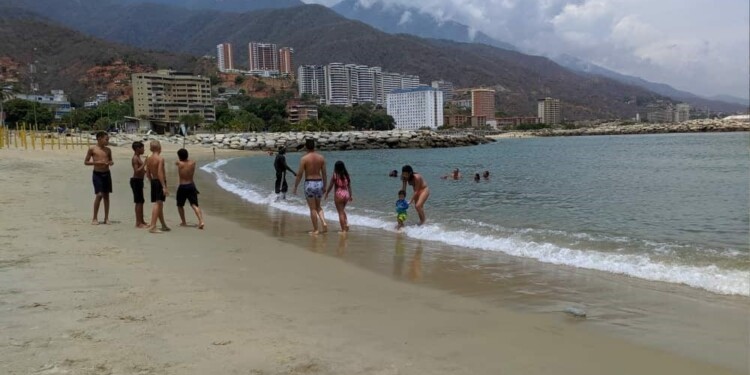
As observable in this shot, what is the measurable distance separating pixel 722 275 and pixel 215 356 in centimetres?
643

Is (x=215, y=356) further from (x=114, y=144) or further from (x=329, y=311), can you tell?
(x=114, y=144)

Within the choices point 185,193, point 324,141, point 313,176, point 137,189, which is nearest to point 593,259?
point 313,176

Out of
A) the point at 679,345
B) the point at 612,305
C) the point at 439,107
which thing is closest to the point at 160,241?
the point at 612,305

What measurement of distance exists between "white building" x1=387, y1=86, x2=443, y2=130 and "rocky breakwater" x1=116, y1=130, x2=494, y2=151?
95.0 meters

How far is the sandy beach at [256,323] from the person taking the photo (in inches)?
152

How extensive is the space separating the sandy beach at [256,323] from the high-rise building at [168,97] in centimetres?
12543

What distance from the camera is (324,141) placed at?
7625 cm

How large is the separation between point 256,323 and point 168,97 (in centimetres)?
14181

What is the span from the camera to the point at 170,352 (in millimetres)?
3955

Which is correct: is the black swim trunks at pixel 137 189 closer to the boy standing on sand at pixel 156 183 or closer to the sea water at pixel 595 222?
the boy standing on sand at pixel 156 183

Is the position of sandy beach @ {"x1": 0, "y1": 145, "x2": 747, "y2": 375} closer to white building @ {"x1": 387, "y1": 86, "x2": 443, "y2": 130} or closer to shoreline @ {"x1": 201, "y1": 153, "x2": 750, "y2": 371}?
shoreline @ {"x1": 201, "y1": 153, "x2": 750, "y2": 371}

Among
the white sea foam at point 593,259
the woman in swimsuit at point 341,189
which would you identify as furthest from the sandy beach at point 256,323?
the woman in swimsuit at point 341,189

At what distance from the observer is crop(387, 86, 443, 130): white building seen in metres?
182

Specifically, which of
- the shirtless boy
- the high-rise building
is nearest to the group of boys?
the shirtless boy
